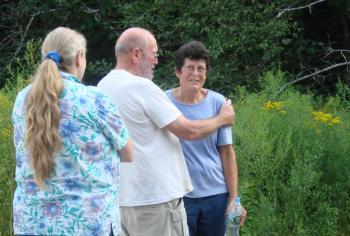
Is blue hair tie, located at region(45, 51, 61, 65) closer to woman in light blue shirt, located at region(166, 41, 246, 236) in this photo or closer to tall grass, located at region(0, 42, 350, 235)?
woman in light blue shirt, located at region(166, 41, 246, 236)

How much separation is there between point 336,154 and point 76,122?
342cm

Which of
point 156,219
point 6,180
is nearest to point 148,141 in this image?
point 156,219

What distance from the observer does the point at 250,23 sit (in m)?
10.2

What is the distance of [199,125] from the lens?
381cm

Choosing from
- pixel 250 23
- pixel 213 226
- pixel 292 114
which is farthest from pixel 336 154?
pixel 250 23

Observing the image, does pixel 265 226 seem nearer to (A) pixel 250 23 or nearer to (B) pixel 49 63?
(B) pixel 49 63

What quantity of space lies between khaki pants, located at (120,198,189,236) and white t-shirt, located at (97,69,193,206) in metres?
0.04

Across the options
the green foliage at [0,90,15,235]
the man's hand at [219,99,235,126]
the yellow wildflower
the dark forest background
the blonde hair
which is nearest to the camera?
the blonde hair

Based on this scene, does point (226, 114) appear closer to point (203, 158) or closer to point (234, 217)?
point (203, 158)

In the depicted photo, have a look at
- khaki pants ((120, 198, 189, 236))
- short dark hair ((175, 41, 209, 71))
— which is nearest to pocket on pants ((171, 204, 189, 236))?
khaki pants ((120, 198, 189, 236))

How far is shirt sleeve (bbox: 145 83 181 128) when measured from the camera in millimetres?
3660

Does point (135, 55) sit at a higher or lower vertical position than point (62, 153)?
higher

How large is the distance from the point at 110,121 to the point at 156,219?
2.73ft

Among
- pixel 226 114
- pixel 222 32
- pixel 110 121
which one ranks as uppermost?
pixel 222 32
